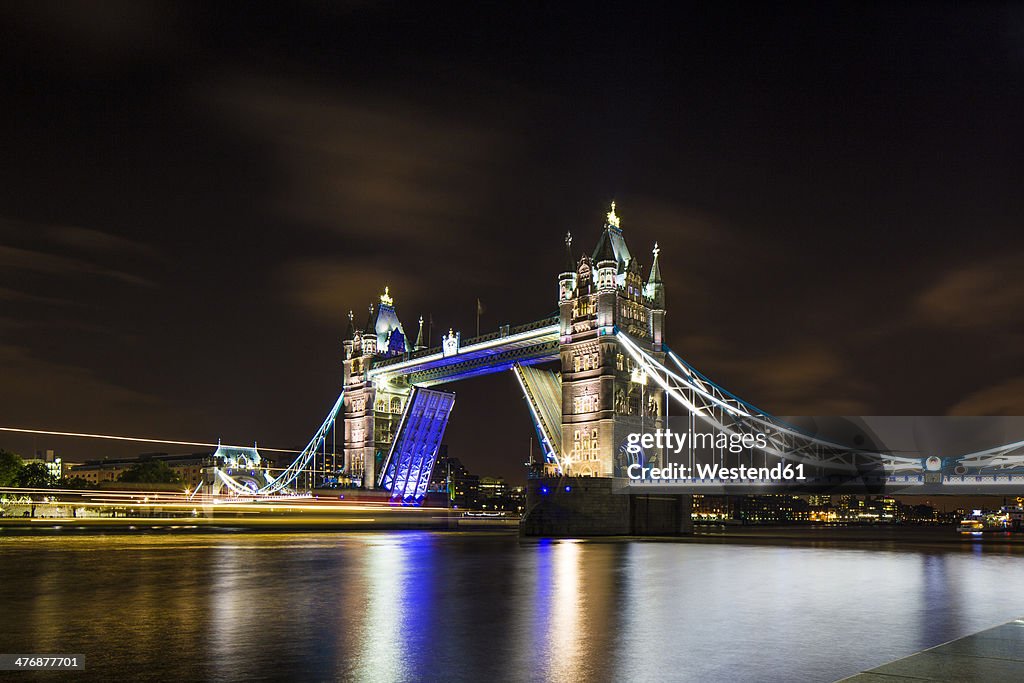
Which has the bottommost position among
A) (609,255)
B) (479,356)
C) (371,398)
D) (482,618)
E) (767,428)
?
(482,618)

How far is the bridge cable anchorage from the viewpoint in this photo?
160ft

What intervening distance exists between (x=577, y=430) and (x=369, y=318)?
3754 cm

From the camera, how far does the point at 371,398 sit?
277 ft

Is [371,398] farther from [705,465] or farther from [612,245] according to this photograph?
[705,465]

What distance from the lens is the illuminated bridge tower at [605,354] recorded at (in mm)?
55844

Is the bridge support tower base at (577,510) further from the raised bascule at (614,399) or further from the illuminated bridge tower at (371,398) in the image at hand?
the illuminated bridge tower at (371,398)

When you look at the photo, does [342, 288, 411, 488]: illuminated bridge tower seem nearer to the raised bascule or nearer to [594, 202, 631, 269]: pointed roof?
the raised bascule

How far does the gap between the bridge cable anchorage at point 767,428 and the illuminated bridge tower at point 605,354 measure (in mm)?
1234

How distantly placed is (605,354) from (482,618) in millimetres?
44354

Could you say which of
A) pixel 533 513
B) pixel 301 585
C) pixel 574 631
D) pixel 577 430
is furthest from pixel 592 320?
pixel 574 631

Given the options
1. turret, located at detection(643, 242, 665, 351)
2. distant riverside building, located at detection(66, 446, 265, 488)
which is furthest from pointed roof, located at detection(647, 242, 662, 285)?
distant riverside building, located at detection(66, 446, 265, 488)

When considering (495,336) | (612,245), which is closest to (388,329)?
(495,336)

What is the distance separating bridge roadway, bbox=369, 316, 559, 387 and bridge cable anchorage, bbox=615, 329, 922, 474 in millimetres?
8186

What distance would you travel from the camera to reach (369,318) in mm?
88312
